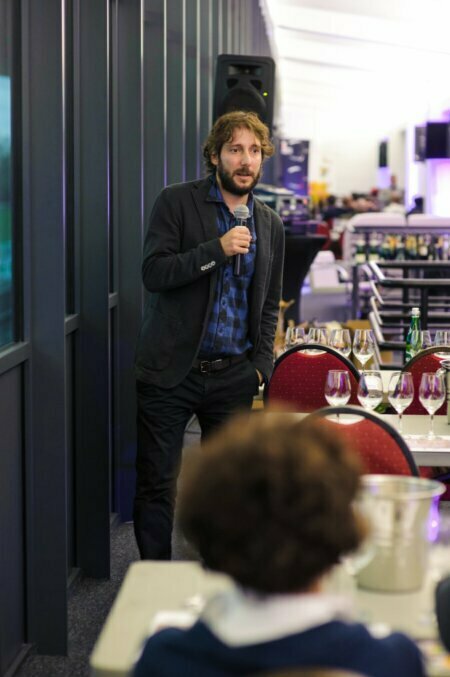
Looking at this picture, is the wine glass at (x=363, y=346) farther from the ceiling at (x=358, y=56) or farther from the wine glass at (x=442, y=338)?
the ceiling at (x=358, y=56)

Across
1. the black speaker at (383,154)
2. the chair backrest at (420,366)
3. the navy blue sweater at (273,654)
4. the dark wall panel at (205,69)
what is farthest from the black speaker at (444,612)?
the black speaker at (383,154)

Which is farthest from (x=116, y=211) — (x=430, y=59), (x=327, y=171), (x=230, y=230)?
(x=327, y=171)

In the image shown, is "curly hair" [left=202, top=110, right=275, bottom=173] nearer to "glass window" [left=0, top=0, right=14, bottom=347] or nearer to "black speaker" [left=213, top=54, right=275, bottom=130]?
"glass window" [left=0, top=0, right=14, bottom=347]

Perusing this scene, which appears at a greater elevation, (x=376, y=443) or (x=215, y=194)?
(x=215, y=194)

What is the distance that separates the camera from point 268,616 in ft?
4.17

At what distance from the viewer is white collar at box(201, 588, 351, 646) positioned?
1264 mm

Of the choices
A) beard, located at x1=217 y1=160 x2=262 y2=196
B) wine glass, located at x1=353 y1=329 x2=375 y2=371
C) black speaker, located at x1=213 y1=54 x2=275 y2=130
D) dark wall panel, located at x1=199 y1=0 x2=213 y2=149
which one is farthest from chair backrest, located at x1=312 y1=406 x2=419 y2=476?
dark wall panel, located at x1=199 y1=0 x2=213 y2=149

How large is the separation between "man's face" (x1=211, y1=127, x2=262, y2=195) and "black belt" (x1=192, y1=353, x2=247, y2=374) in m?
0.56

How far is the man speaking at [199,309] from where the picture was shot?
3.78 m

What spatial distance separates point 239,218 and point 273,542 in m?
2.65

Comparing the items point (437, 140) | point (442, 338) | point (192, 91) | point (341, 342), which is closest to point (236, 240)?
point (341, 342)

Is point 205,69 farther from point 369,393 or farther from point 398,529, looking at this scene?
point 398,529

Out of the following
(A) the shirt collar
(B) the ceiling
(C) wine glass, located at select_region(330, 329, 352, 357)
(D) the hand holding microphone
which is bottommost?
(C) wine glass, located at select_region(330, 329, 352, 357)

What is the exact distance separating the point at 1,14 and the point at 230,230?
1.01 metres
